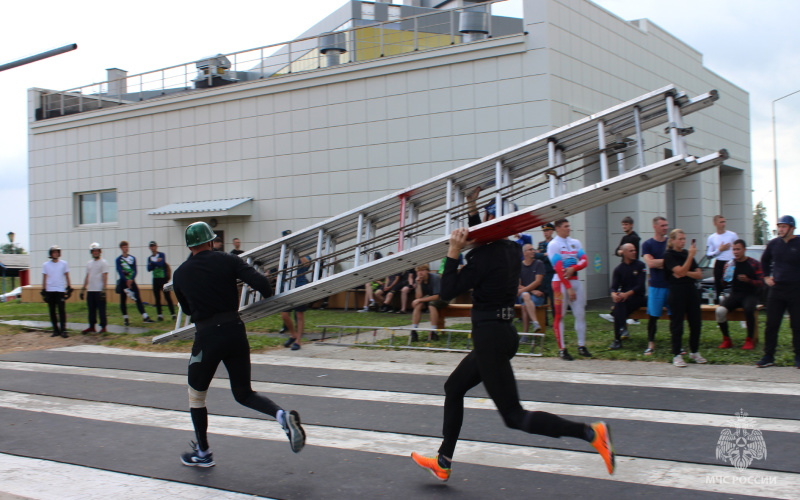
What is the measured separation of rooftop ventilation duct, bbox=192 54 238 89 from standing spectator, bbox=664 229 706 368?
15586 millimetres

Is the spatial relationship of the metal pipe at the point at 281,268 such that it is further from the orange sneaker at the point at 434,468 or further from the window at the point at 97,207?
the window at the point at 97,207

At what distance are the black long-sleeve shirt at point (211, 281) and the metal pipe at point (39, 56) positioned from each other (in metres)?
7.58

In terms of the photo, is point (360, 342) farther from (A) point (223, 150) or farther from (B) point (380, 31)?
(A) point (223, 150)

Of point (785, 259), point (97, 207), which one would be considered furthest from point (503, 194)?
point (97, 207)

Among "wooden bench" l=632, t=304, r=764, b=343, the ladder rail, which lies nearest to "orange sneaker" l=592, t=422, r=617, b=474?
the ladder rail

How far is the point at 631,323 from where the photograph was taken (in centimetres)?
1311

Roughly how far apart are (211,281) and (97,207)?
815 inches

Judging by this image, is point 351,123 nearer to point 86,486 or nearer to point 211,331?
point 211,331

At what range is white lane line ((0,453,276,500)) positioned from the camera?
4.60 m

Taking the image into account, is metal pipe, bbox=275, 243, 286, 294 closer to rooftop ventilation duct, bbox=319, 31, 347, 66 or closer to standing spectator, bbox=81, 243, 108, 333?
standing spectator, bbox=81, 243, 108, 333

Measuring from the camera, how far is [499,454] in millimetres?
5340

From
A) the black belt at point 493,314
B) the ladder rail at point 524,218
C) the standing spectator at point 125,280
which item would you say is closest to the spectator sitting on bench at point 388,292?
the standing spectator at point 125,280

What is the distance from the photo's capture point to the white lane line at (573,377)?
24.1ft

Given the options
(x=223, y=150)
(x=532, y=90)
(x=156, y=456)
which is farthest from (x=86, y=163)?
(x=156, y=456)
